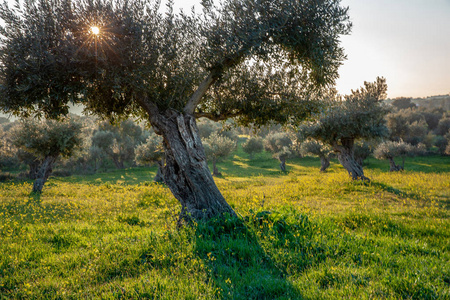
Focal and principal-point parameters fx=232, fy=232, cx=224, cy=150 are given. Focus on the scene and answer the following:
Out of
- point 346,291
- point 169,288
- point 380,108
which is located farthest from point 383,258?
point 380,108

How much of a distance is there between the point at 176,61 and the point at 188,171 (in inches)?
171

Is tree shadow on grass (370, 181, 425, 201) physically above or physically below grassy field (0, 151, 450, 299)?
below

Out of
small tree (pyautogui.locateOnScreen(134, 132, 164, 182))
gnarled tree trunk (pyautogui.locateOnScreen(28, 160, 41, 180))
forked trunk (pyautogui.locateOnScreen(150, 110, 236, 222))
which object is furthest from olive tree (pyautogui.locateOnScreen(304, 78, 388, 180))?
gnarled tree trunk (pyautogui.locateOnScreen(28, 160, 41, 180))

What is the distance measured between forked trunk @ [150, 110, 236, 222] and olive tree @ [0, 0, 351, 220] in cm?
4

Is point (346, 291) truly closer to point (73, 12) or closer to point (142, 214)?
point (142, 214)

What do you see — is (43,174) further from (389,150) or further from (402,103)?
(402,103)

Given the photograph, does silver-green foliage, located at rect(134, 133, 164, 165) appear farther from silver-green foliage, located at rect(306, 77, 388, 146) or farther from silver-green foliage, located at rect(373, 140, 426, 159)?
silver-green foliage, located at rect(373, 140, 426, 159)

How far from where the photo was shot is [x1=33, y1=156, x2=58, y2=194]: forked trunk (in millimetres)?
21013

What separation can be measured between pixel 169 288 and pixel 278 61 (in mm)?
8607

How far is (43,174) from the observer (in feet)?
72.7

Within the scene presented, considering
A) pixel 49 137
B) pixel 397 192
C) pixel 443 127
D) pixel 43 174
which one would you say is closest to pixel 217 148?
pixel 49 137

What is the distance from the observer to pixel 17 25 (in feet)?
25.2

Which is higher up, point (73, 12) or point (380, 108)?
point (73, 12)

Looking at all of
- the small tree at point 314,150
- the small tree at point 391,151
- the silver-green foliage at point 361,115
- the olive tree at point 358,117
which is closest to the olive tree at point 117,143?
the small tree at point 314,150
